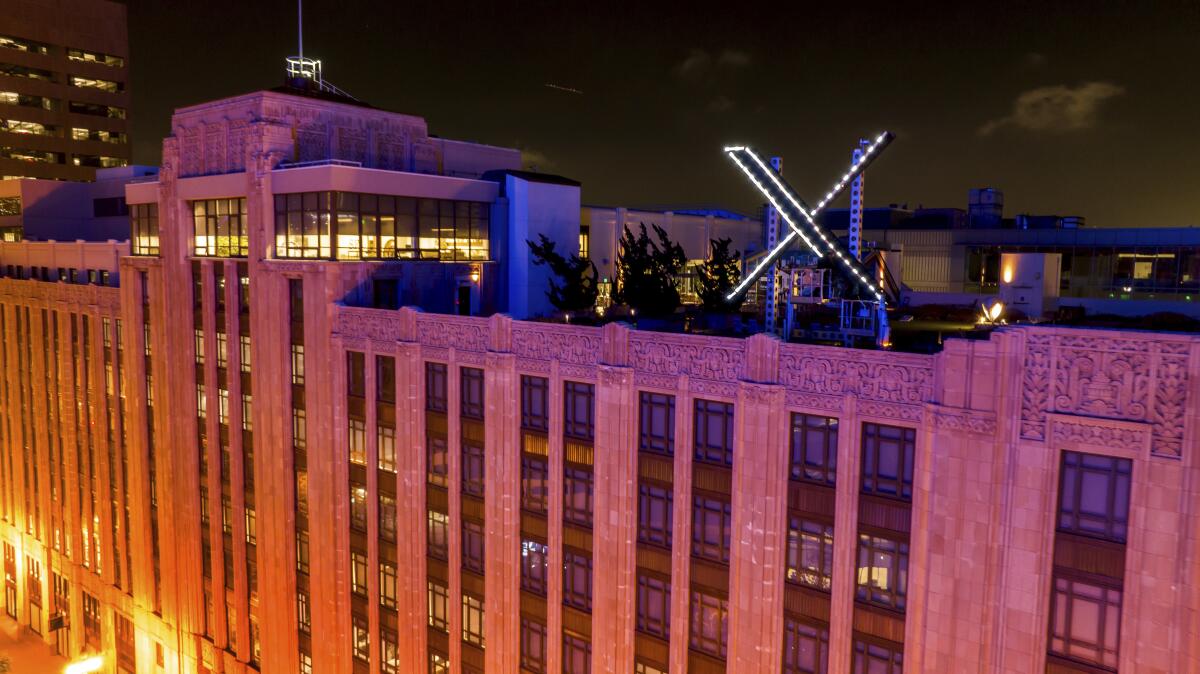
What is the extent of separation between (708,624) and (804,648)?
3.66 metres

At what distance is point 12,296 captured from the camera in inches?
2635

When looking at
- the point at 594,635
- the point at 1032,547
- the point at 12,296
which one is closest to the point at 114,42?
the point at 12,296

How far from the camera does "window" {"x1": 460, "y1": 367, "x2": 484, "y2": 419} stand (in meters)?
34.7

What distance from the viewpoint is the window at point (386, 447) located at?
38656 millimetres

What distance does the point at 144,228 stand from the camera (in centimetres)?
5178

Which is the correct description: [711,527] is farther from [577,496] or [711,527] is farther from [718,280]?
[718,280]

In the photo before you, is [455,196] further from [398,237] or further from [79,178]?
[79,178]

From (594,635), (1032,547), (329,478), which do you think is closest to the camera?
(1032,547)

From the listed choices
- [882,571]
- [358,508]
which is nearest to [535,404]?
[358,508]

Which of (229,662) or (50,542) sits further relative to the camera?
(50,542)

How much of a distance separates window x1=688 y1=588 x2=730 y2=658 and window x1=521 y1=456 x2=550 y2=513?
24.7 ft

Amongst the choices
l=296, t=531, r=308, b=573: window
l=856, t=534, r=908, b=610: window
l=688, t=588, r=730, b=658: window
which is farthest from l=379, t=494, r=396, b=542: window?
l=856, t=534, r=908, b=610: window

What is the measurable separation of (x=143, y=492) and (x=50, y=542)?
Result: 2055cm

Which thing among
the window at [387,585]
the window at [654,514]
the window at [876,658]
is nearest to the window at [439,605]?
the window at [387,585]
